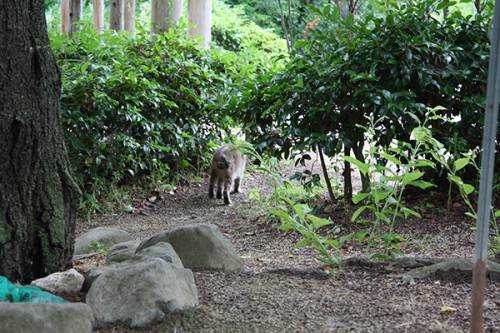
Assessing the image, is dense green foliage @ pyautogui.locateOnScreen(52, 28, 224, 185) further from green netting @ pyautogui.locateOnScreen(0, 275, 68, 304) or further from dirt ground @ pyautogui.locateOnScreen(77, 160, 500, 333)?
green netting @ pyautogui.locateOnScreen(0, 275, 68, 304)

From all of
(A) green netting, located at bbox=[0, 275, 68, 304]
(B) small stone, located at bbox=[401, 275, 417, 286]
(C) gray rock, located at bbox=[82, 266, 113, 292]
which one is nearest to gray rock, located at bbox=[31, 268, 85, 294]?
(C) gray rock, located at bbox=[82, 266, 113, 292]

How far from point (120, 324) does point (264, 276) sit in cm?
116

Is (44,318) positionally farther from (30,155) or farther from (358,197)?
(358,197)

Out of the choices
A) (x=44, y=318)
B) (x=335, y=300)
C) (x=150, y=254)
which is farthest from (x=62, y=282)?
(x=335, y=300)

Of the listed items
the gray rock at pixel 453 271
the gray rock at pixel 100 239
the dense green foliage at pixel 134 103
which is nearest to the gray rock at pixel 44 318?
the gray rock at pixel 453 271

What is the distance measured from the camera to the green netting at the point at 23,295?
109 inches

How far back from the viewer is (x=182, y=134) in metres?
8.88

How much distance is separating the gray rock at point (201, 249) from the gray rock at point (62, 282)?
0.67 m

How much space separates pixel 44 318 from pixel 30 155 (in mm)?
1193

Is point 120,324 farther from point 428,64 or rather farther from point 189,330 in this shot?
point 428,64

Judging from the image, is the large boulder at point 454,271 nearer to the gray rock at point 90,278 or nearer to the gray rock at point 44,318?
the gray rock at point 90,278

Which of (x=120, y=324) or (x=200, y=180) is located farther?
(x=200, y=180)

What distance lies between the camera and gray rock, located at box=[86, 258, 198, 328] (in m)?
2.77

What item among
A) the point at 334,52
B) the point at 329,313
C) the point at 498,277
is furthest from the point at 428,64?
the point at 329,313
